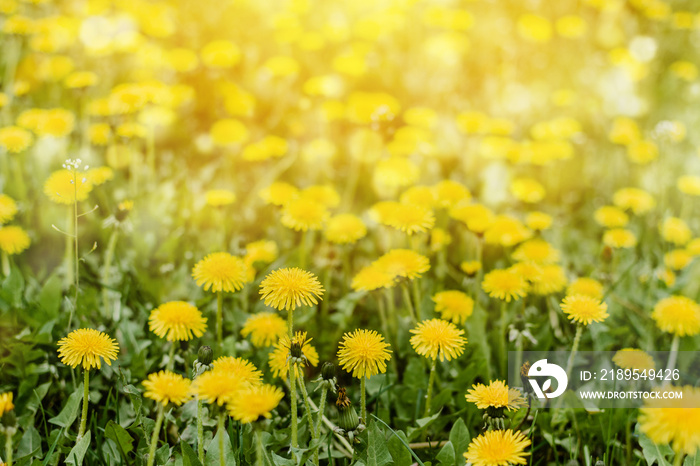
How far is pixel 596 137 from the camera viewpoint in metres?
3.67

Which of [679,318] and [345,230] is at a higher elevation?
[345,230]

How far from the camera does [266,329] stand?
5.14ft

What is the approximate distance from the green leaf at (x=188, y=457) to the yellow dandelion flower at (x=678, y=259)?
83.4 inches

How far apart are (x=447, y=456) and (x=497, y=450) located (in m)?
0.26

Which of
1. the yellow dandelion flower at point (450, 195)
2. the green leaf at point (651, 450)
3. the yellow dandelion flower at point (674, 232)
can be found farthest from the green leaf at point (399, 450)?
the yellow dandelion flower at point (674, 232)

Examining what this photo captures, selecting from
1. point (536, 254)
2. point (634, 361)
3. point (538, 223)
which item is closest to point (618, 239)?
point (538, 223)

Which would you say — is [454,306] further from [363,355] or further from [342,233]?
[363,355]

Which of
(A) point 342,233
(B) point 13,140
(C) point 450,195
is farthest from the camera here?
(B) point 13,140

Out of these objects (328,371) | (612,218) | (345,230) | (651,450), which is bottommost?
(651,450)

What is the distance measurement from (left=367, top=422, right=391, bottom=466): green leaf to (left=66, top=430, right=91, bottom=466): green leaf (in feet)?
2.04

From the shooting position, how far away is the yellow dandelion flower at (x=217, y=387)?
105cm

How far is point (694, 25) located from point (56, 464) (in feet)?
15.9

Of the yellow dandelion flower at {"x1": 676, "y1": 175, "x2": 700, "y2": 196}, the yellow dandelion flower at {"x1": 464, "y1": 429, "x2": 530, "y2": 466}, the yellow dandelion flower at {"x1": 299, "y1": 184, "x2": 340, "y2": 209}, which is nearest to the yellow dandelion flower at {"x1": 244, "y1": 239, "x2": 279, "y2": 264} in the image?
the yellow dandelion flower at {"x1": 299, "y1": 184, "x2": 340, "y2": 209}

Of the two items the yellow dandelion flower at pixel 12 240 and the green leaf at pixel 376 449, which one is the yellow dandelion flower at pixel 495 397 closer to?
the green leaf at pixel 376 449
